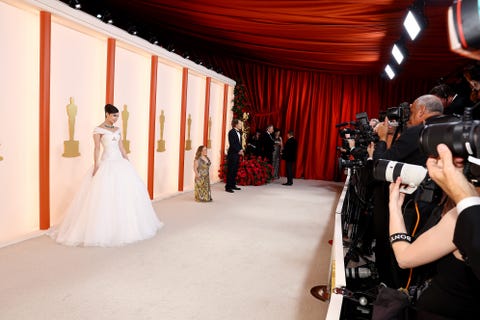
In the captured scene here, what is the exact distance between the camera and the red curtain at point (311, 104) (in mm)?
11211

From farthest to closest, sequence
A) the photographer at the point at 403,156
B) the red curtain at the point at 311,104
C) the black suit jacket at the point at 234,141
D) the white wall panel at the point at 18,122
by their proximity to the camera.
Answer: the red curtain at the point at 311,104, the black suit jacket at the point at 234,141, the white wall panel at the point at 18,122, the photographer at the point at 403,156

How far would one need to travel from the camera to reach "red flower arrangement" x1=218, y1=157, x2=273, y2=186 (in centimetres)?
904

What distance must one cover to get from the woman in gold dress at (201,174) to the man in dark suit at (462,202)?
18.6ft

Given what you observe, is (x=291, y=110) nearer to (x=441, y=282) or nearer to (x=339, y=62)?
(x=339, y=62)

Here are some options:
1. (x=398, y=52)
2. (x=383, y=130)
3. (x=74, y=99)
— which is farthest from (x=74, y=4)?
(x=398, y=52)

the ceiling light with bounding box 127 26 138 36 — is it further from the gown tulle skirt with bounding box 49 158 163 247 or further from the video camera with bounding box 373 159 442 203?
the video camera with bounding box 373 159 442 203

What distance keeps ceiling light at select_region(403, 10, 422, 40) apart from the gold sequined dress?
12.0ft

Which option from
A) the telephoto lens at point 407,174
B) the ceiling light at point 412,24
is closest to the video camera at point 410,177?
the telephoto lens at point 407,174

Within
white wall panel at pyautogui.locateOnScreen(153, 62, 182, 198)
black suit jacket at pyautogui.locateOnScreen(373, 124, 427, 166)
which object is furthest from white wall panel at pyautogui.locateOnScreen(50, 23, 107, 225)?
black suit jacket at pyautogui.locateOnScreen(373, 124, 427, 166)

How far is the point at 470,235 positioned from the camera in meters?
1.01

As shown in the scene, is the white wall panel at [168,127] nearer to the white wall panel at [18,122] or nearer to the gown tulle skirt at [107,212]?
the gown tulle skirt at [107,212]

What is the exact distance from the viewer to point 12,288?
2873mm

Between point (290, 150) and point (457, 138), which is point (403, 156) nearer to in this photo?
point (457, 138)

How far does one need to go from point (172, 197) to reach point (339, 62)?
186 inches
